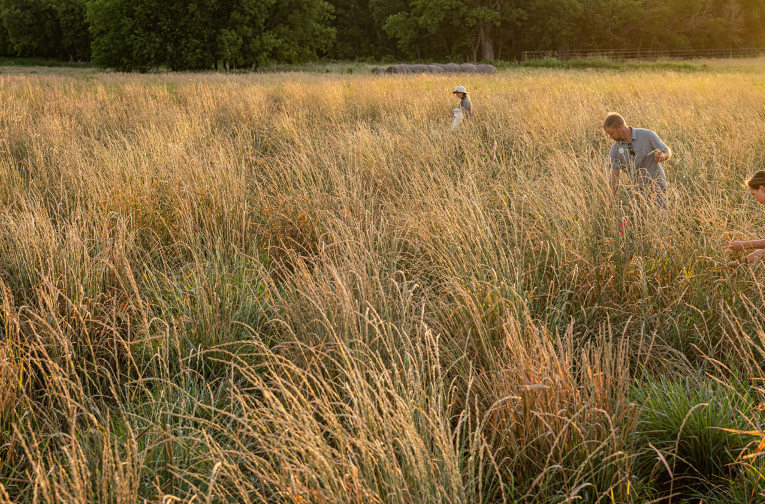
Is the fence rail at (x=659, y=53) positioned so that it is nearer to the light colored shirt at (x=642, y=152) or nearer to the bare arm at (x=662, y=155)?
the light colored shirt at (x=642, y=152)

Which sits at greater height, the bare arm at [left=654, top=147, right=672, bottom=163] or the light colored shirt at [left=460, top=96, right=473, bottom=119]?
the light colored shirt at [left=460, top=96, right=473, bottom=119]

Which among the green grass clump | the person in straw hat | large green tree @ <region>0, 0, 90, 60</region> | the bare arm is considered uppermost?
large green tree @ <region>0, 0, 90, 60</region>

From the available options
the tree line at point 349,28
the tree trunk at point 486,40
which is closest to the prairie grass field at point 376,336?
the tree line at point 349,28

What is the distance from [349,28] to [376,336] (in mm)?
57742

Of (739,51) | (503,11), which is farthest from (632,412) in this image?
(739,51)

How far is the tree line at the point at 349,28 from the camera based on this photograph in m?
33.4

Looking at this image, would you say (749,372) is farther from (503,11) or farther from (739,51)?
(739,51)

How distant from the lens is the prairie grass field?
6.38ft

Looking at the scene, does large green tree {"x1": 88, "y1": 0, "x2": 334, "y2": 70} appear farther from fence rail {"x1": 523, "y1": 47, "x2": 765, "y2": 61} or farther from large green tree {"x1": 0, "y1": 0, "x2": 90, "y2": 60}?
large green tree {"x1": 0, "y1": 0, "x2": 90, "y2": 60}

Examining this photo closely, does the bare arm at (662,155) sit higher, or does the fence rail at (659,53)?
the fence rail at (659,53)

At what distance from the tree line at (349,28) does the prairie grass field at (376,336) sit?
29.0 meters

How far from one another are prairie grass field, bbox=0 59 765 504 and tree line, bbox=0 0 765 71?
95.1 feet

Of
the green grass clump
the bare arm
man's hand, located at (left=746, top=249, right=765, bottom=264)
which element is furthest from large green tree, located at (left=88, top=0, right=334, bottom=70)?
the green grass clump

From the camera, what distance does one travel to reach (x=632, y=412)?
2.42m
